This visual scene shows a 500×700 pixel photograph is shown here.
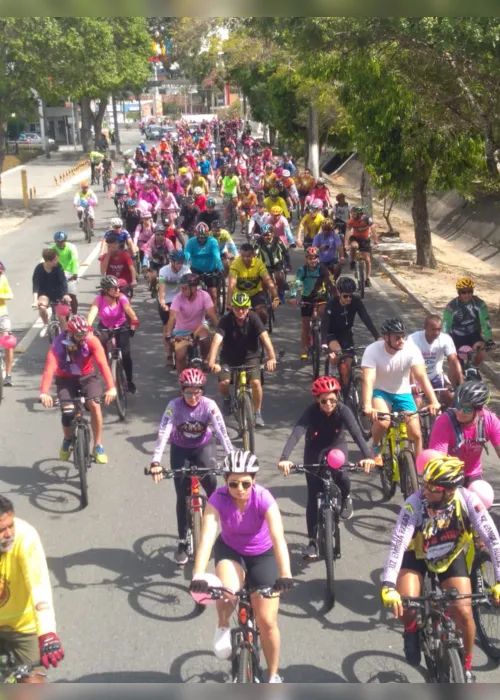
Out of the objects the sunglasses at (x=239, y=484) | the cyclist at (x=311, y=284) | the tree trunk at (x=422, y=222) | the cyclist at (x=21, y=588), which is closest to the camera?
the cyclist at (x=21, y=588)

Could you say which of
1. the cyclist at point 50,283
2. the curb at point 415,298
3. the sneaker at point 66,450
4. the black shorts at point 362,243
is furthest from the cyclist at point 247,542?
the black shorts at point 362,243

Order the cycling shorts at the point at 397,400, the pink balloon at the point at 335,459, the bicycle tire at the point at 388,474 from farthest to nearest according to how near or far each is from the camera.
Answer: the cycling shorts at the point at 397,400
the bicycle tire at the point at 388,474
the pink balloon at the point at 335,459

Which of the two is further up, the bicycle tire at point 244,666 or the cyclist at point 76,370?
the cyclist at point 76,370

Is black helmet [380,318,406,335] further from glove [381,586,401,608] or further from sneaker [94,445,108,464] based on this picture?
glove [381,586,401,608]

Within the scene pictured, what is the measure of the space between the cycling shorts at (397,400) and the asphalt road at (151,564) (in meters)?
0.95

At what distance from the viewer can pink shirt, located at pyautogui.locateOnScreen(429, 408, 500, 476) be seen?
7.16 meters

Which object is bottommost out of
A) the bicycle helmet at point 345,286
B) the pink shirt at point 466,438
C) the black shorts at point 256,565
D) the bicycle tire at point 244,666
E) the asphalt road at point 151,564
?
the asphalt road at point 151,564

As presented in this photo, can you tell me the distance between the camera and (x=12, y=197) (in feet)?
140

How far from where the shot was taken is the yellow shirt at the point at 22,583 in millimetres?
5094

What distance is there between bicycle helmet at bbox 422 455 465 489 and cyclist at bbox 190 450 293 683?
98 cm

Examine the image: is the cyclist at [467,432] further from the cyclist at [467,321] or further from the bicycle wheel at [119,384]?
the bicycle wheel at [119,384]

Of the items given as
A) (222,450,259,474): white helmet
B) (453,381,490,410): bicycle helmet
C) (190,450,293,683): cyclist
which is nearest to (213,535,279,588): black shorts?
(190,450,293,683): cyclist

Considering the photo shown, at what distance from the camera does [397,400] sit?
29.9ft

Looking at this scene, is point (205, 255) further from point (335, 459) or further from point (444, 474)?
point (444, 474)
